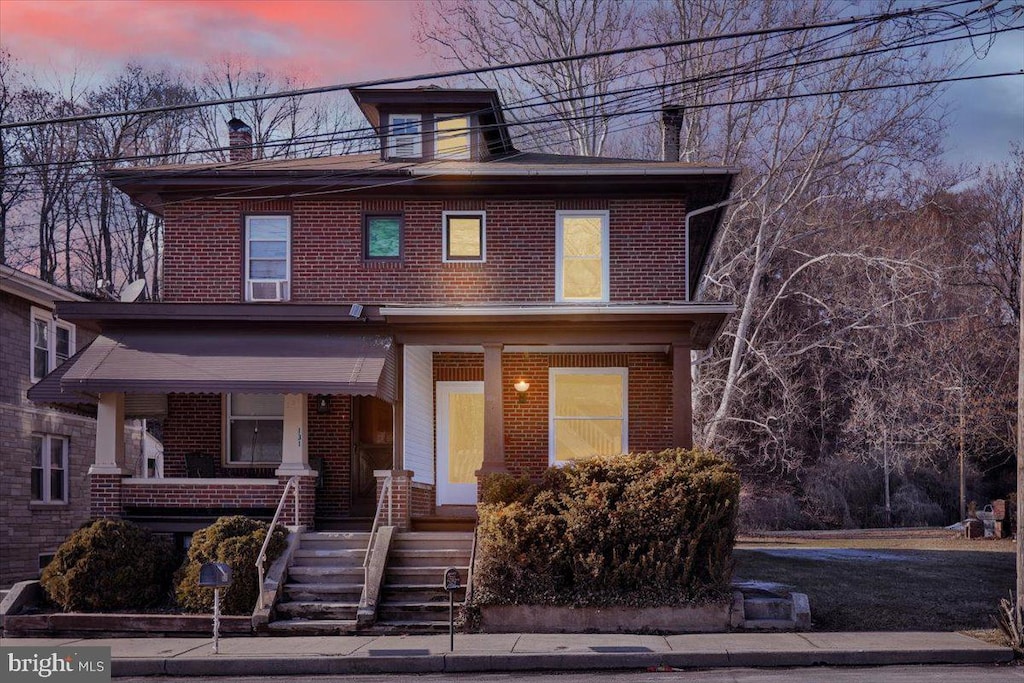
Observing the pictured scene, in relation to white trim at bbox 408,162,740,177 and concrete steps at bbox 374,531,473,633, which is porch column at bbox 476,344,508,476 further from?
white trim at bbox 408,162,740,177

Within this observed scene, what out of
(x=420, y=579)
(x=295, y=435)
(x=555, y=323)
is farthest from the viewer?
(x=555, y=323)

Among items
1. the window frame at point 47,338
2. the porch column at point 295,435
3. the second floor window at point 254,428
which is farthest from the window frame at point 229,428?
the window frame at point 47,338

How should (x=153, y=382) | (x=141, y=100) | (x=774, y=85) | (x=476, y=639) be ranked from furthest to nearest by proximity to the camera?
1. (x=141, y=100)
2. (x=774, y=85)
3. (x=153, y=382)
4. (x=476, y=639)

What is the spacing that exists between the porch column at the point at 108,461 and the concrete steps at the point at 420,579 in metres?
4.48

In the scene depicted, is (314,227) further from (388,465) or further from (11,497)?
(11,497)

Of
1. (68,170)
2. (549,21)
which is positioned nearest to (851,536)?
(549,21)

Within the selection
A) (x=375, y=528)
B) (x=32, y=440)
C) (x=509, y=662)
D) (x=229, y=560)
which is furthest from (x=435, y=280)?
(x=32, y=440)

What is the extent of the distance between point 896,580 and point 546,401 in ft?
21.0

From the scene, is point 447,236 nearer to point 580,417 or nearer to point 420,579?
point 580,417

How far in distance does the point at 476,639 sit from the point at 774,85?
2134 centimetres

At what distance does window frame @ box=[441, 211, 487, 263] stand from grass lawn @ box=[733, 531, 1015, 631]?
261 inches

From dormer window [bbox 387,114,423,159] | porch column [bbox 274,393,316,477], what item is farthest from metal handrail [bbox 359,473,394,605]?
dormer window [bbox 387,114,423,159]

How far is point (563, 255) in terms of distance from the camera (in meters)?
20.4

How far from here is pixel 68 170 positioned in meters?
40.1
